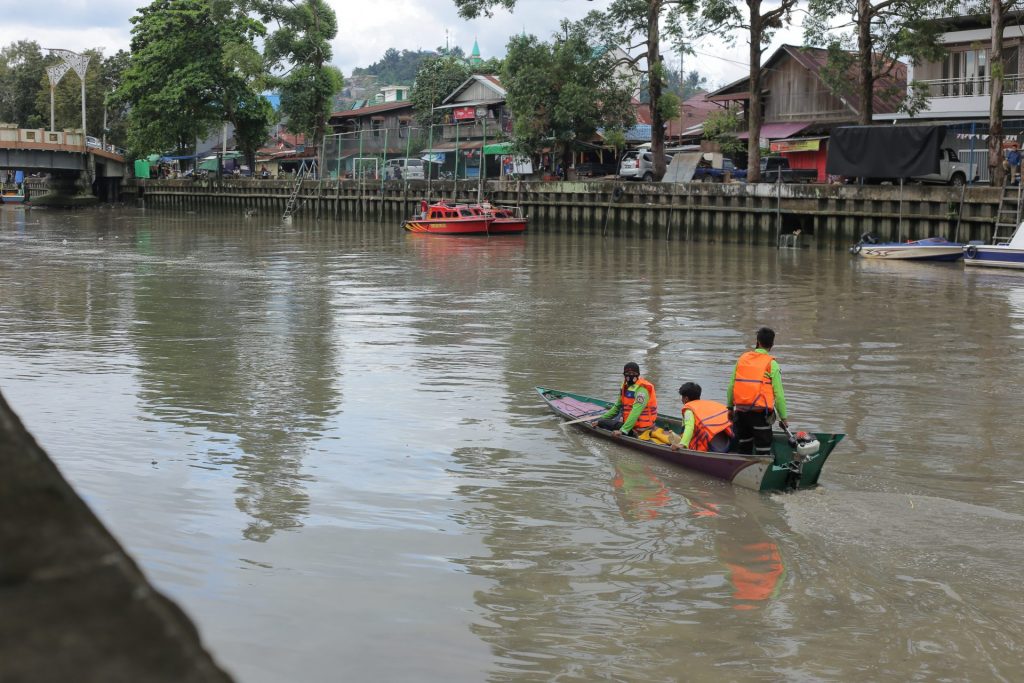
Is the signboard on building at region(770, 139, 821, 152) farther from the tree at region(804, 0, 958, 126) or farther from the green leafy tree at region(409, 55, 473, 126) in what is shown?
the green leafy tree at region(409, 55, 473, 126)

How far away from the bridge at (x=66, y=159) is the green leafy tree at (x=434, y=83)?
78.7 ft

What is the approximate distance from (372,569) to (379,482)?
8.06 ft

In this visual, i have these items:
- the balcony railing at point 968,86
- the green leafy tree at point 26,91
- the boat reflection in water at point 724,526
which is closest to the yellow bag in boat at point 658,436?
the boat reflection in water at point 724,526

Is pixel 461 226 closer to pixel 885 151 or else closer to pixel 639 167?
pixel 639 167

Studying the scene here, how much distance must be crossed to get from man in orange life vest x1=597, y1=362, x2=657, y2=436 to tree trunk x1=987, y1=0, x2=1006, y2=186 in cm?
2804

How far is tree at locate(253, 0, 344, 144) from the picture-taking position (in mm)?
70688

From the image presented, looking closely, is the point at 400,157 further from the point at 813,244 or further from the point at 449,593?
the point at 449,593

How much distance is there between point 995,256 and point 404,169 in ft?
129

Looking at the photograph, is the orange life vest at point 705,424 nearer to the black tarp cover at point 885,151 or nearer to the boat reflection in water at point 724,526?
the boat reflection in water at point 724,526

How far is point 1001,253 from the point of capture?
32.8 m

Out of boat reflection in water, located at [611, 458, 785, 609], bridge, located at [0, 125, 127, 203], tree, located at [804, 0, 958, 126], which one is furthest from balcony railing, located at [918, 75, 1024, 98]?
bridge, located at [0, 125, 127, 203]

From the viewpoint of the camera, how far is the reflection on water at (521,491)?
7137 mm

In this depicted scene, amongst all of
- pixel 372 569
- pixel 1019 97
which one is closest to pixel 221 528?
pixel 372 569

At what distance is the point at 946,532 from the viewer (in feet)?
30.8
